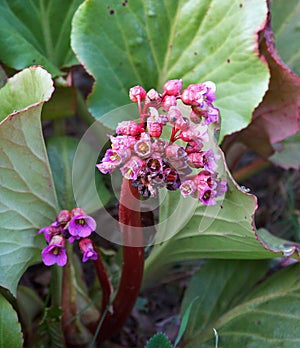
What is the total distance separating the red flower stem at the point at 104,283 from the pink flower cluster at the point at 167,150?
346 mm

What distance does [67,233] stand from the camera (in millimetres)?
1072

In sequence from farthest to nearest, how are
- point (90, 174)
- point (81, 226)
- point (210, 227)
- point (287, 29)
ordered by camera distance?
point (287, 29)
point (90, 174)
point (210, 227)
point (81, 226)

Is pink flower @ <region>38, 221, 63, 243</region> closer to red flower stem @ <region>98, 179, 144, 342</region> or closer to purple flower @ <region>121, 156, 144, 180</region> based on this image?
red flower stem @ <region>98, 179, 144, 342</region>

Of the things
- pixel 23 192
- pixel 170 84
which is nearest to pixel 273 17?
pixel 170 84

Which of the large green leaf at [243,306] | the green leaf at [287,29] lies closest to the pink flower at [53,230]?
the large green leaf at [243,306]

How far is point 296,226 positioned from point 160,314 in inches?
19.3

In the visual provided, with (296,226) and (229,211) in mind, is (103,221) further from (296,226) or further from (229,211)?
(296,226)

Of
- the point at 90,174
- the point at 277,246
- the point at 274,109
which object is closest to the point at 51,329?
the point at 90,174

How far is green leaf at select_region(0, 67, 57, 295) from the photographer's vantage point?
1.02 metres

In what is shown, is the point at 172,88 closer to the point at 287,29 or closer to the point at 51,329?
the point at 51,329

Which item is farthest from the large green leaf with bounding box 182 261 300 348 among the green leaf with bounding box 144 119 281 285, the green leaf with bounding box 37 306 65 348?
the green leaf with bounding box 37 306 65 348

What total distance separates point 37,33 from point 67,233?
69 cm

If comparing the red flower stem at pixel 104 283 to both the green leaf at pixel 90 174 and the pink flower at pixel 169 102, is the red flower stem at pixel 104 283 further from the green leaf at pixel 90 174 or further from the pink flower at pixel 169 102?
the pink flower at pixel 169 102

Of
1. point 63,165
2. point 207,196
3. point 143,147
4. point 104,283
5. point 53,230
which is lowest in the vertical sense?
point 104,283
